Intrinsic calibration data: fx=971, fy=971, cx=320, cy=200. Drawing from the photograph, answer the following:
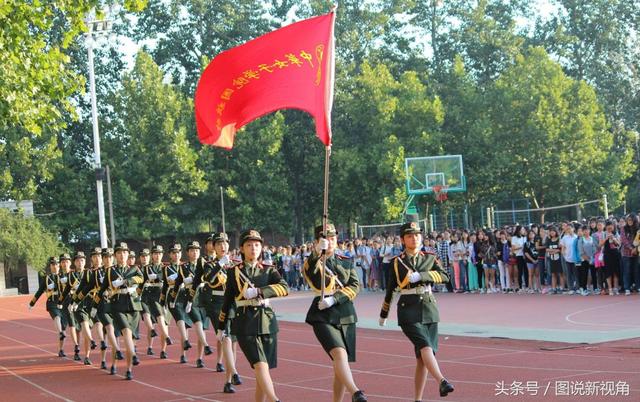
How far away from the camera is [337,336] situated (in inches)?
372

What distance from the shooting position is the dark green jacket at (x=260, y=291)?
378 inches

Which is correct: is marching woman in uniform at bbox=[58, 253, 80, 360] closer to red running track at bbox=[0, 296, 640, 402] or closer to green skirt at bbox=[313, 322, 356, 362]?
red running track at bbox=[0, 296, 640, 402]

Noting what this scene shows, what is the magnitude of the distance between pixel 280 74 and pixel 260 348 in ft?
9.30

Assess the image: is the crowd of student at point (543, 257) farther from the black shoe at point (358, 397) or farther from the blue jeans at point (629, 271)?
the black shoe at point (358, 397)

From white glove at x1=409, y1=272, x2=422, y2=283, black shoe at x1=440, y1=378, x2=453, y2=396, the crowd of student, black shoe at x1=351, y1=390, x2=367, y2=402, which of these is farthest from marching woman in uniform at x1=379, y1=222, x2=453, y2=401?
the crowd of student

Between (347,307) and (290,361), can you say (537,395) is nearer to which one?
(347,307)

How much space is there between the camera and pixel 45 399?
13297 mm

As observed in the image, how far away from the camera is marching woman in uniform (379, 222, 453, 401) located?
31.2ft

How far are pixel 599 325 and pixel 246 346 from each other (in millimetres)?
8660

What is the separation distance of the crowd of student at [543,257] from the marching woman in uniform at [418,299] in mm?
12358

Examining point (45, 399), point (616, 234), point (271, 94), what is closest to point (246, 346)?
point (271, 94)

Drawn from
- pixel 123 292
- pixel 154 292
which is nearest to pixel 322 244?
pixel 123 292

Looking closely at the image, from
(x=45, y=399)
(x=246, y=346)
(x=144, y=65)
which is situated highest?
(x=144, y=65)

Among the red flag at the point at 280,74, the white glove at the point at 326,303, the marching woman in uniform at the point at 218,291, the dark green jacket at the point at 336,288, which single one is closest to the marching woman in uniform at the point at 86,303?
the marching woman in uniform at the point at 218,291
